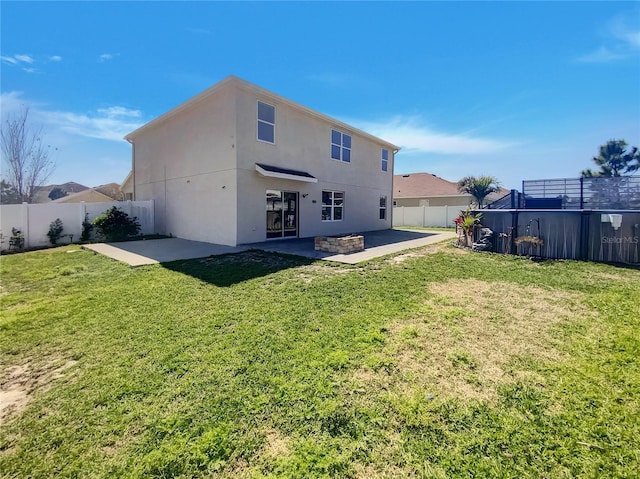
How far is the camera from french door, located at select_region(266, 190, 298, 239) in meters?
12.7

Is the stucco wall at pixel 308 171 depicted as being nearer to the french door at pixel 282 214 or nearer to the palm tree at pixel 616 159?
the french door at pixel 282 214

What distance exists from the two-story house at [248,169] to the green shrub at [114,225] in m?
1.69

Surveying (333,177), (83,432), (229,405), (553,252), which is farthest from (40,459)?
(333,177)

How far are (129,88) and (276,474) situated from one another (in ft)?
64.3

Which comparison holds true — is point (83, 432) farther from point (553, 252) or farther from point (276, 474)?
point (553, 252)

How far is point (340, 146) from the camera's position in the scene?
16.4 meters

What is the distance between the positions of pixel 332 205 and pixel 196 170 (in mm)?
7062

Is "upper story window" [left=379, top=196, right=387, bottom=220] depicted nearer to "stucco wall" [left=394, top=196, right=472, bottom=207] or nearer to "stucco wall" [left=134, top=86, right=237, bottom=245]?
"stucco wall" [left=394, top=196, right=472, bottom=207]

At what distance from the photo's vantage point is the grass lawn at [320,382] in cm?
213

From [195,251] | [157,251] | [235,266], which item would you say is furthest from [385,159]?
[157,251]

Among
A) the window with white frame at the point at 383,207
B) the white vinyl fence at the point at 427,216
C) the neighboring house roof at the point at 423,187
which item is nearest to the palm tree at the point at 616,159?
the neighboring house roof at the point at 423,187

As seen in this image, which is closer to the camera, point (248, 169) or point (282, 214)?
point (248, 169)

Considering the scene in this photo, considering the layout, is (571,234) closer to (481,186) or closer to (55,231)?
(481,186)

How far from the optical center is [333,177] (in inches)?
625
